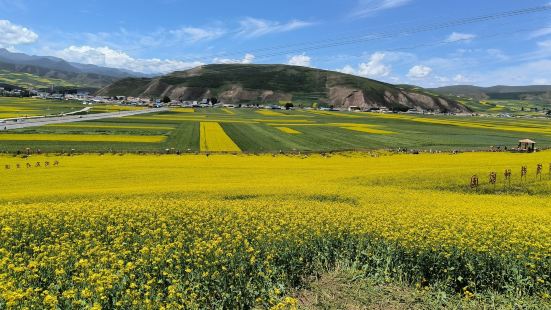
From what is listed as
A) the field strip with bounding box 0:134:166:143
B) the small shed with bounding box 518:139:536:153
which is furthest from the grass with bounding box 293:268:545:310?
the field strip with bounding box 0:134:166:143

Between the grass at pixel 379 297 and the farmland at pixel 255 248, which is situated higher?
the farmland at pixel 255 248

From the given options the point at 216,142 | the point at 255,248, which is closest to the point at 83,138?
the point at 216,142

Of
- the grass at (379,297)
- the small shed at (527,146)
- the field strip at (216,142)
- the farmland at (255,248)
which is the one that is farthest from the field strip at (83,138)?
the grass at (379,297)

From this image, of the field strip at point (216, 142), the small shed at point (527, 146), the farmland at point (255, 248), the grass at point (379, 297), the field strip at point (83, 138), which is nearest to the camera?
the farmland at point (255, 248)

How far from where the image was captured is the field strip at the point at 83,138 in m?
71.0

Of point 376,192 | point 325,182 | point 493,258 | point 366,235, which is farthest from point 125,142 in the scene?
point 493,258

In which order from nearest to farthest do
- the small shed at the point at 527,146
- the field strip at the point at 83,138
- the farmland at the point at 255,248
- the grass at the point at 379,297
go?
the farmland at the point at 255,248 < the grass at the point at 379,297 < the small shed at the point at 527,146 < the field strip at the point at 83,138

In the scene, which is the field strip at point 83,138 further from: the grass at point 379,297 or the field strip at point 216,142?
the grass at point 379,297

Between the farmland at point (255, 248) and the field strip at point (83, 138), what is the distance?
150 feet

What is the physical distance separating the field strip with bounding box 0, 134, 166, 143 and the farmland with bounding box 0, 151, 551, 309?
150 ft

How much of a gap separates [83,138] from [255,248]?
234 ft

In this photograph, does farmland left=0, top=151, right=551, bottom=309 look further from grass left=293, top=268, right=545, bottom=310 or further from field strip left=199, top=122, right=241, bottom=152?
field strip left=199, top=122, right=241, bottom=152

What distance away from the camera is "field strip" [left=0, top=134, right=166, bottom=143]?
71000 millimetres

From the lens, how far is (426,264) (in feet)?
46.6
